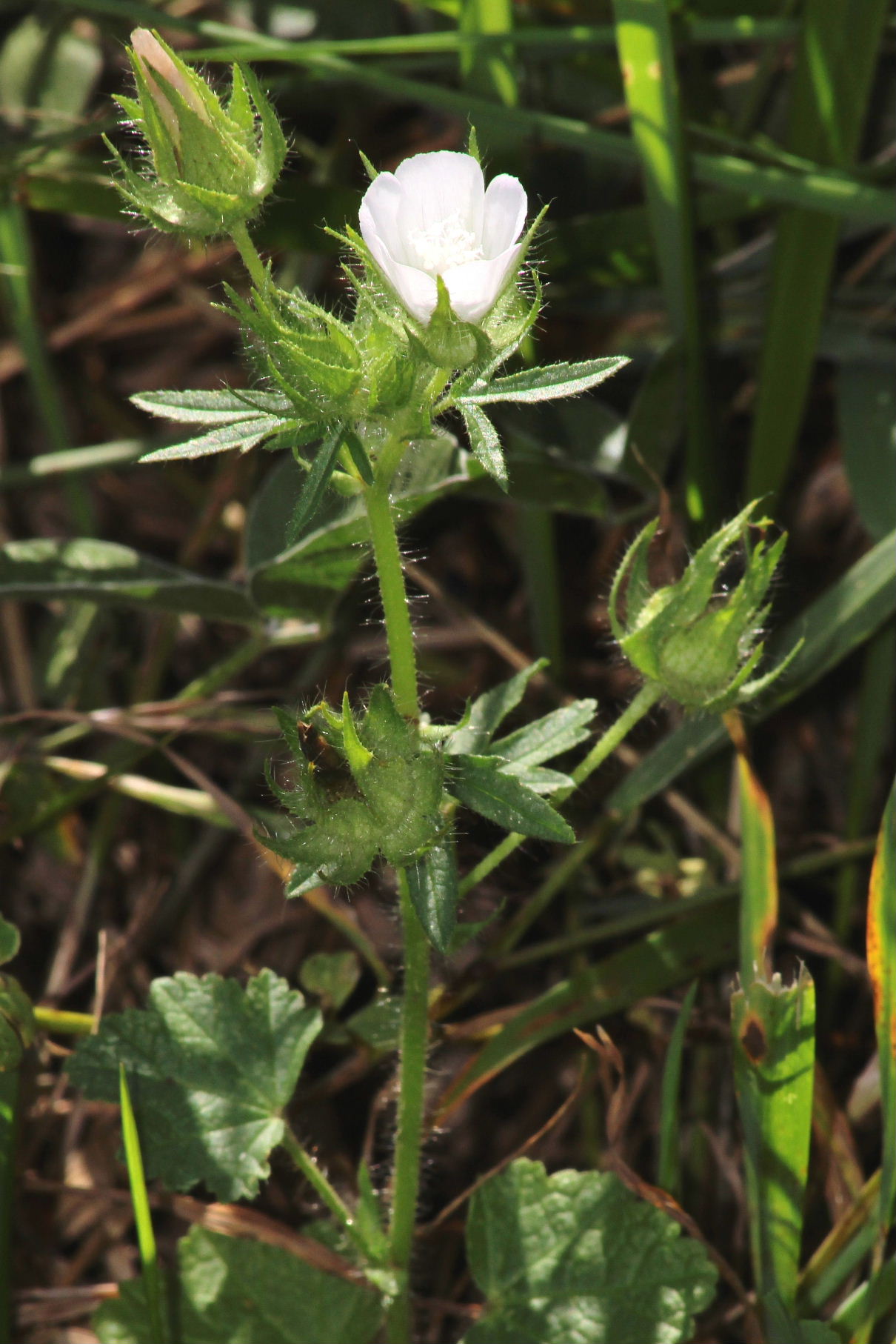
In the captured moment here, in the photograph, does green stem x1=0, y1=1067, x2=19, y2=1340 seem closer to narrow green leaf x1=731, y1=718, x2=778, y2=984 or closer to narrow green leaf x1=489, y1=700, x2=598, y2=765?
narrow green leaf x1=489, y1=700, x2=598, y2=765

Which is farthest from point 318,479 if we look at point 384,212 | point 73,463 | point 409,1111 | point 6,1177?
point 73,463

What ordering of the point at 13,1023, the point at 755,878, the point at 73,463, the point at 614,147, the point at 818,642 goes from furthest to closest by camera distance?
1. the point at 73,463
2. the point at 614,147
3. the point at 818,642
4. the point at 755,878
5. the point at 13,1023

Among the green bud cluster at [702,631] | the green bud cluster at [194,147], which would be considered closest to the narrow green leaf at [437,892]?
the green bud cluster at [702,631]

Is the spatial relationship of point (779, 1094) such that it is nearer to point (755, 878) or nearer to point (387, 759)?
point (755, 878)

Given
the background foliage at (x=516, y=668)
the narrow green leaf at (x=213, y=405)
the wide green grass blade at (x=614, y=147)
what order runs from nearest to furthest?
the narrow green leaf at (x=213, y=405) < the background foliage at (x=516, y=668) < the wide green grass blade at (x=614, y=147)

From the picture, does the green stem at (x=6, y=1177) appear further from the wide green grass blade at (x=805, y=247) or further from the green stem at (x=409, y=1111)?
the wide green grass blade at (x=805, y=247)
